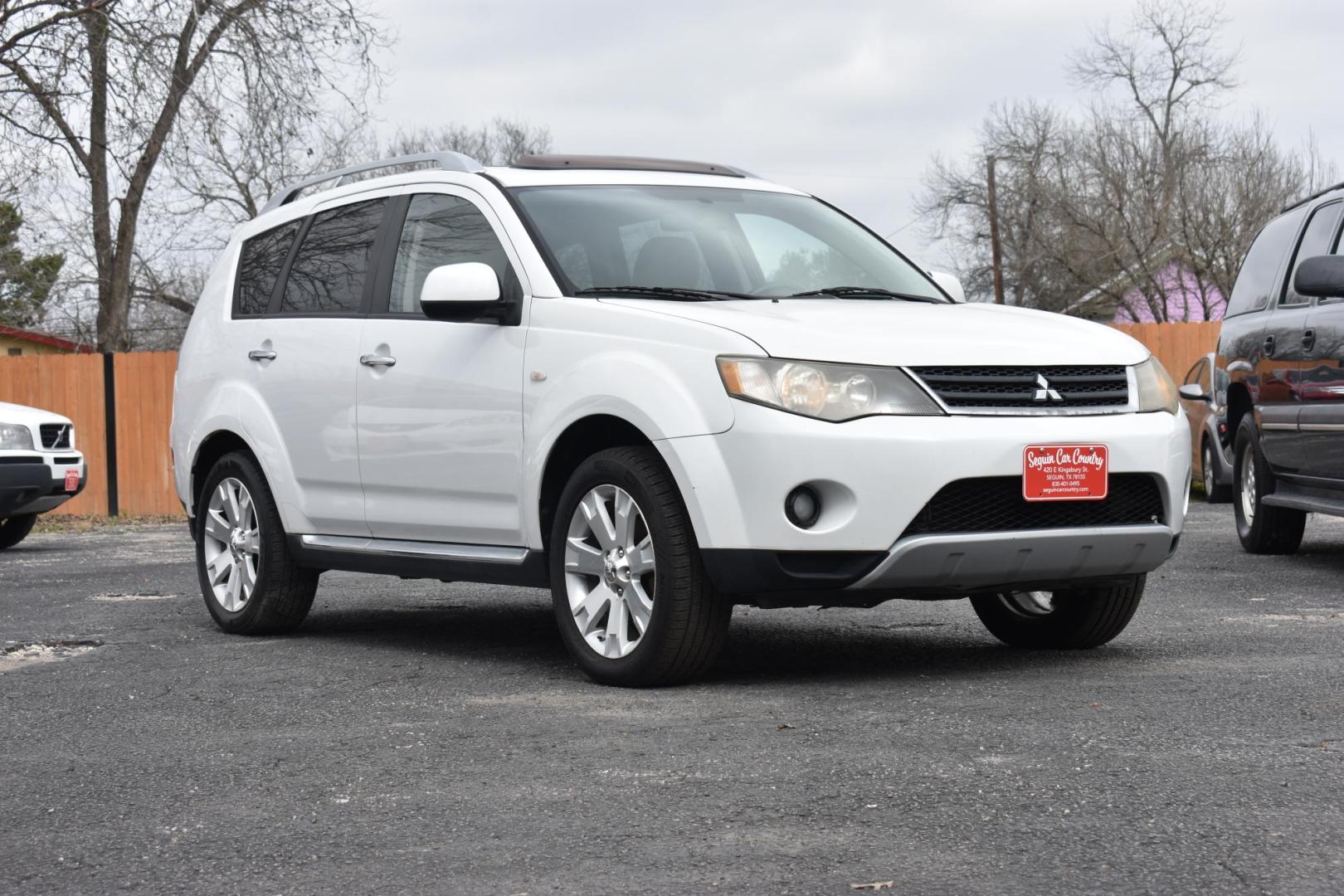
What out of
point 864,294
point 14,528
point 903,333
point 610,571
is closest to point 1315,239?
point 864,294

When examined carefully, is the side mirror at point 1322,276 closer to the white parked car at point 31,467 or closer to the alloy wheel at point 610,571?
the alloy wheel at point 610,571

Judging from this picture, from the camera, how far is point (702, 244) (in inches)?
260

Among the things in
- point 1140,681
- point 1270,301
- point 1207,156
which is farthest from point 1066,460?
point 1207,156

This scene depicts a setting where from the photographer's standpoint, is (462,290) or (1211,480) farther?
(1211,480)

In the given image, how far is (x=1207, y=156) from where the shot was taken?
4603cm

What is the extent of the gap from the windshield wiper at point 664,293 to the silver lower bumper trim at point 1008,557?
4.18ft

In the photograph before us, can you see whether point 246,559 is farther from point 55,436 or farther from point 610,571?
point 55,436

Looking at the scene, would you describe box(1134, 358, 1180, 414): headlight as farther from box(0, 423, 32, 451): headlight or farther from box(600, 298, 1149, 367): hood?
box(0, 423, 32, 451): headlight

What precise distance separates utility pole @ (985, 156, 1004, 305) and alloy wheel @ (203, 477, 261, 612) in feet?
138

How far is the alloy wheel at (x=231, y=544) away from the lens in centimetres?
773

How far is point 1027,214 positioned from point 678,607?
47.8m

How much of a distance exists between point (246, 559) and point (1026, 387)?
149 inches

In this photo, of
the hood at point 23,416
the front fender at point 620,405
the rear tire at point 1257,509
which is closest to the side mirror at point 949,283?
the front fender at point 620,405

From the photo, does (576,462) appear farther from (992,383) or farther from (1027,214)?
(1027,214)
